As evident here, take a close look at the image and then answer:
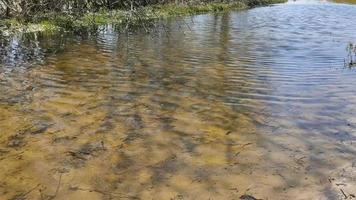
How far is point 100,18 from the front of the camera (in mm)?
22656

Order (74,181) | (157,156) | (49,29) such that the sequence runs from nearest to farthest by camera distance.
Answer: (74,181) → (157,156) → (49,29)

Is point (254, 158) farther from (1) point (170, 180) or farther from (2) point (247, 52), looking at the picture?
(2) point (247, 52)

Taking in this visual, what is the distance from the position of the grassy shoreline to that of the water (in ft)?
17.8

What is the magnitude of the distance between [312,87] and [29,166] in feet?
20.8

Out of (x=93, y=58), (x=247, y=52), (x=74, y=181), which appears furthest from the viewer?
(x=247, y=52)

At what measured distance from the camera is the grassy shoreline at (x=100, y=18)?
18.4 m

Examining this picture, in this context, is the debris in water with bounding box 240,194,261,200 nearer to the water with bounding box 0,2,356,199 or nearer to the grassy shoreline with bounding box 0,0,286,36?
the water with bounding box 0,2,356,199

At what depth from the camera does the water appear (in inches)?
195

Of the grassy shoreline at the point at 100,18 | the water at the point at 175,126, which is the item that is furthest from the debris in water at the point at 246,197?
the grassy shoreline at the point at 100,18

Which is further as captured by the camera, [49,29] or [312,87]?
[49,29]

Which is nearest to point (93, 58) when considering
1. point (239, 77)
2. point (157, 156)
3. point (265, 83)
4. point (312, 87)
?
point (239, 77)

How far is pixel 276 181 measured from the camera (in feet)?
16.5

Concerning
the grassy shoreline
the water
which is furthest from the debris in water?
the grassy shoreline

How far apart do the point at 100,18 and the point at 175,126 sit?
16973mm
